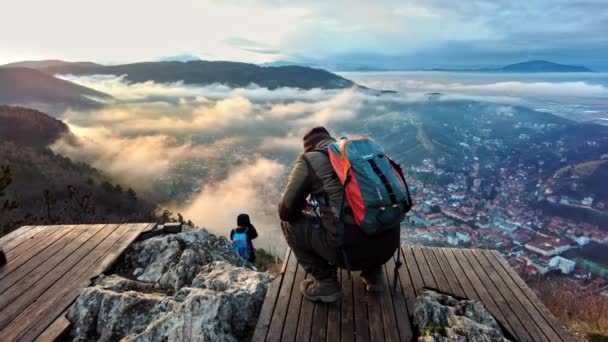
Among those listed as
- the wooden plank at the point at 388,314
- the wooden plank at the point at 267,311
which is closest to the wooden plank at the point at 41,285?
the wooden plank at the point at 267,311

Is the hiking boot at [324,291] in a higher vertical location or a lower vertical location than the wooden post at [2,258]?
higher

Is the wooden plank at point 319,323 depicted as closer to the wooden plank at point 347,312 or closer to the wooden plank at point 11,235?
the wooden plank at point 347,312

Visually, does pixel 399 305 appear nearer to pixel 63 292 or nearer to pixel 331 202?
pixel 331 202

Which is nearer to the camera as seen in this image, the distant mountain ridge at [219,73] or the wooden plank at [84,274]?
the wooden plank at [84,274]

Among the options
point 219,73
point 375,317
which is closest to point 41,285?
point 375,317

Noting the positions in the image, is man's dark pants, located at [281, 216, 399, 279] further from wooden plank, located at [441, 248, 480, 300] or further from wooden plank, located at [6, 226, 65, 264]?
wooden plank, located at [6, 226, 65, 264]

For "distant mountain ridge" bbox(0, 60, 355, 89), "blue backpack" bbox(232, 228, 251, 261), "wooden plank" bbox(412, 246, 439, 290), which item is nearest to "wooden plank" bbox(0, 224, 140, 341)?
"blue backpack" bbox(232, 228, 251, 261)
